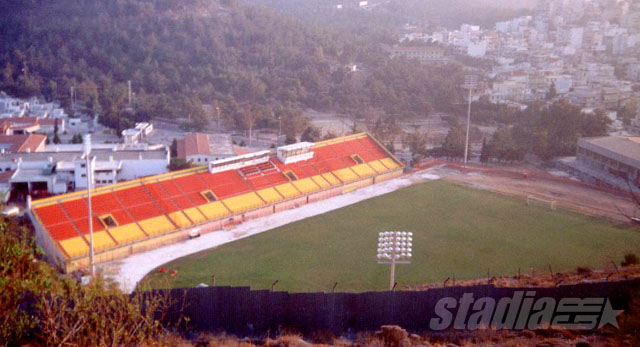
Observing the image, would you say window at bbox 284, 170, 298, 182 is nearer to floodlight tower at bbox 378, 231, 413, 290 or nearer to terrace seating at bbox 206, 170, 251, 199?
terrace seating at bbox 206, 170, 251, 199

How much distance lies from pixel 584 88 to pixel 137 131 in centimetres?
3102

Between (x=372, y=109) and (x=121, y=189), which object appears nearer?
(x=121, y=189)

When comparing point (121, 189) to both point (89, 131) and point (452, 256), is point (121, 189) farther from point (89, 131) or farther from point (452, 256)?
point (89, 131)

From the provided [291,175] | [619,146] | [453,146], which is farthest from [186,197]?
[619,146]

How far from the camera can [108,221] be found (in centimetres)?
1692

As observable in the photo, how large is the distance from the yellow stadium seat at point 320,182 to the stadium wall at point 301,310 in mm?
11130

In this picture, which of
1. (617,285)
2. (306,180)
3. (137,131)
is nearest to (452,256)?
(617,285)

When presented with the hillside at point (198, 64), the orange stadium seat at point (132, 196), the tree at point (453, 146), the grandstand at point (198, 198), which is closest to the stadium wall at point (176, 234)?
the grandstand at point (198, 198)

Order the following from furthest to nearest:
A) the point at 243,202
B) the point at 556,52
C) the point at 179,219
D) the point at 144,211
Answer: the point at 556,52 → the point at 243,202 → the point at 179,219 → the point at 144,211

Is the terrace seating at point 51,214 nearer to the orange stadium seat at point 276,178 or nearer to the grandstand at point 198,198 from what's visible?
the grandstand at point 198,198

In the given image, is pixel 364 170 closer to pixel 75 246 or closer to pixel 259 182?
pixel 259 182

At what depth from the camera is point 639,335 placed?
8289 millimetres

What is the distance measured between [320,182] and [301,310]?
1148 cm

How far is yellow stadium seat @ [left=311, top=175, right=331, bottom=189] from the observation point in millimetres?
22153
